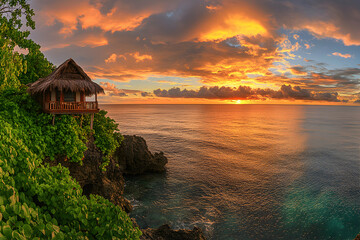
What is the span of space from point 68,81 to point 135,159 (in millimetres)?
18317

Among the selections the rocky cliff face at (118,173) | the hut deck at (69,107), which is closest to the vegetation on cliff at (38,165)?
the hut deck at (69,107)

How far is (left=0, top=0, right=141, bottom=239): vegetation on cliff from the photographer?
550cm

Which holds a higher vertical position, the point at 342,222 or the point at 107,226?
the point at 107,226

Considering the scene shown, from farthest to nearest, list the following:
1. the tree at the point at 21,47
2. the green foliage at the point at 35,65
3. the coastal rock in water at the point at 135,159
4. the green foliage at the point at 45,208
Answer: the coastal rock in water at the point at 135,159 < the green foliage at the point at 35,65 < the tree at the point at 21,47 < the green foliage at the point at 45,208

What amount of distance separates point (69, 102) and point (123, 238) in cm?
1488

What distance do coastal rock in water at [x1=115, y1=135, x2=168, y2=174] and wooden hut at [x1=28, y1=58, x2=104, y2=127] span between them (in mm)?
13928

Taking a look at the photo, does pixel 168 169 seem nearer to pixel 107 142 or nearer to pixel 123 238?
pixel 107 142

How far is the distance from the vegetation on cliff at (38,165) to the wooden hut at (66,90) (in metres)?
0.84

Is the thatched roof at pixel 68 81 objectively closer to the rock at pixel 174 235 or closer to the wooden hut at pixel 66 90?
the wooden hut at pixel 66 90

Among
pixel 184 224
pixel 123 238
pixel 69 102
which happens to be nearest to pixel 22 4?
pixel 69 102

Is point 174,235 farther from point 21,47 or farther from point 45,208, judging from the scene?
point 21,47

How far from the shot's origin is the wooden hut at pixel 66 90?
17547 millimetres

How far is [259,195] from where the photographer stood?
2767 cm

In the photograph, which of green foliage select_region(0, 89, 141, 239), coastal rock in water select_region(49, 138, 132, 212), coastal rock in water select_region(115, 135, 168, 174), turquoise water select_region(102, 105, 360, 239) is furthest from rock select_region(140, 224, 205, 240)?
coastal rock in water select_region(115, 135, 168, 174)
